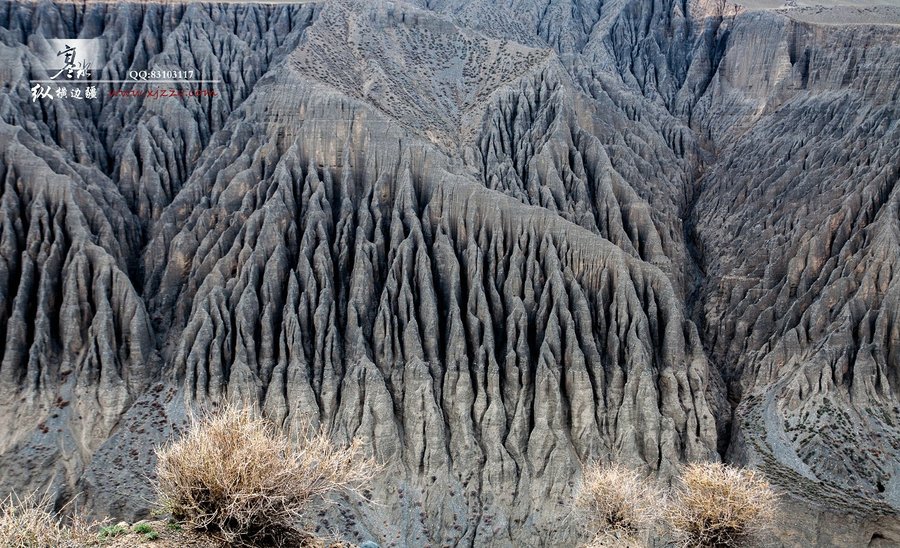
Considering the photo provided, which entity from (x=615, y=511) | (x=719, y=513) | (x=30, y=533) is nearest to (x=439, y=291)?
(x=615, y=511)

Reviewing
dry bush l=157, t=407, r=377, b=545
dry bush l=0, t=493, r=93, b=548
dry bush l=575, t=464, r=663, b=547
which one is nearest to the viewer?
dry bush l=0, t=493, r=93, b=548

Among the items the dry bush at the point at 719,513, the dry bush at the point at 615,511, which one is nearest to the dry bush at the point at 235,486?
the dry bush at the point at 615,511

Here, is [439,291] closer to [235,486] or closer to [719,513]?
[719,513]

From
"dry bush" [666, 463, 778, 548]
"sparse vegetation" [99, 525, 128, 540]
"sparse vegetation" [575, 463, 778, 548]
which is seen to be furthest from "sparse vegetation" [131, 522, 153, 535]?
"dry bush" [666, 463, 778, 548]

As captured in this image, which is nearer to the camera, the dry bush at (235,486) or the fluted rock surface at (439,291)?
the dry bush at (235,486)

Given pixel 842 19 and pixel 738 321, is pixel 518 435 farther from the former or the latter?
pixel 842 19

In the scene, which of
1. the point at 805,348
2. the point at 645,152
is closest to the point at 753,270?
the point at 805,348

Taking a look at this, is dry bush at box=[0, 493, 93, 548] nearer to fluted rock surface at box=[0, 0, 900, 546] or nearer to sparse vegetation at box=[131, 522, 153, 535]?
sparse vegetation at box=[131, 522, 153, 535]

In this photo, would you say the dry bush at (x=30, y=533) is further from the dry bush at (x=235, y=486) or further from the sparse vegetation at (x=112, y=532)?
the dry bush at (x=235, y=486)

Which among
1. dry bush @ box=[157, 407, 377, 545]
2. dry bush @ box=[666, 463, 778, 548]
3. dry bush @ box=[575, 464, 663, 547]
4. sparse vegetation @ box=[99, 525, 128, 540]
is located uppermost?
dry bush @ box=[157, 407, 377, 545]
